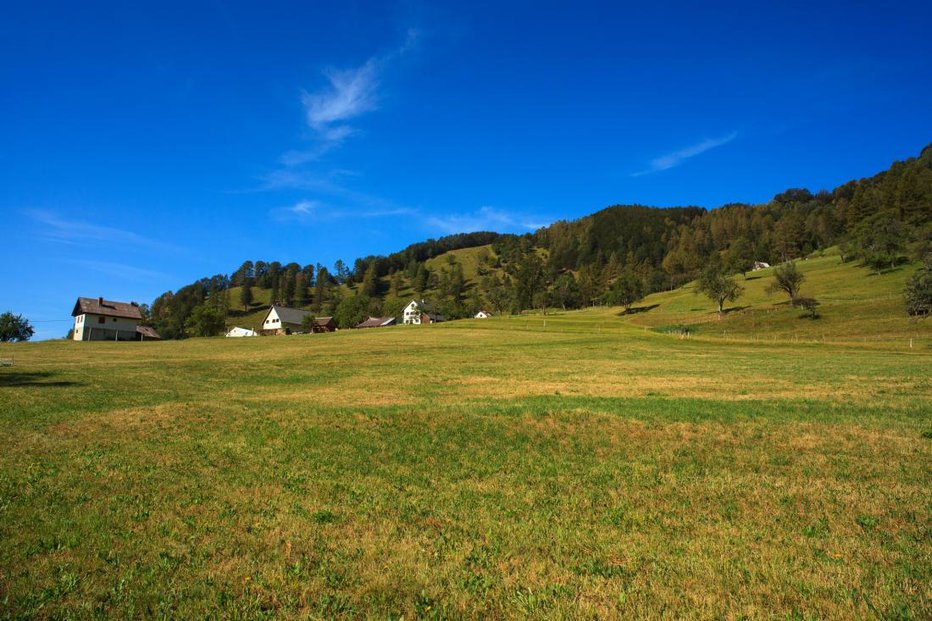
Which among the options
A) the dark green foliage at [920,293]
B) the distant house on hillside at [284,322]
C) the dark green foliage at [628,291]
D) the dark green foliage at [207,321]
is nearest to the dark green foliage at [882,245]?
the dark green foliage at [628,291]

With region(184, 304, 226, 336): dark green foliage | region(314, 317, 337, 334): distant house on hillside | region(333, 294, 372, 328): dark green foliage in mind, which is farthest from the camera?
region(333, 294, 372, 328): dark green foliage

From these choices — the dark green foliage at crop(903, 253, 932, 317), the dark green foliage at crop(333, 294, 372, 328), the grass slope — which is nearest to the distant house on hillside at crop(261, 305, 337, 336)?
the dark green foliage at crop(333, 294, 372, 328)

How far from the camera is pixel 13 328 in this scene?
120 metres

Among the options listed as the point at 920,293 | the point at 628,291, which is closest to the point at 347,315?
the point at 628,291

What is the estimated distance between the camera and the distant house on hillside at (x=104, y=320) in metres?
108

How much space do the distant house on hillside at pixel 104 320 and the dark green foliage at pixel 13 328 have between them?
71.0 ft

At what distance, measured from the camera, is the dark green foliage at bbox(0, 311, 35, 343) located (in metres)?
118

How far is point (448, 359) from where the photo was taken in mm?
52406

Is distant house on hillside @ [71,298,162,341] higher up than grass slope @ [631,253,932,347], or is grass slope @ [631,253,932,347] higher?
distant house on hillside @ [71,298,162,341]

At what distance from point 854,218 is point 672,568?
210 m

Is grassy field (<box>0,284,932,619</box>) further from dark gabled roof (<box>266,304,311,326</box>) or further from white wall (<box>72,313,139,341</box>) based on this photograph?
dark gabled roof (<box>266,304,311,326</box>)

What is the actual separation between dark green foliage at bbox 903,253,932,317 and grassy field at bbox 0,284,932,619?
159ft

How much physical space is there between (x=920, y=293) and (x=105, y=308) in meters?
143

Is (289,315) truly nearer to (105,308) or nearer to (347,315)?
(347,315)
